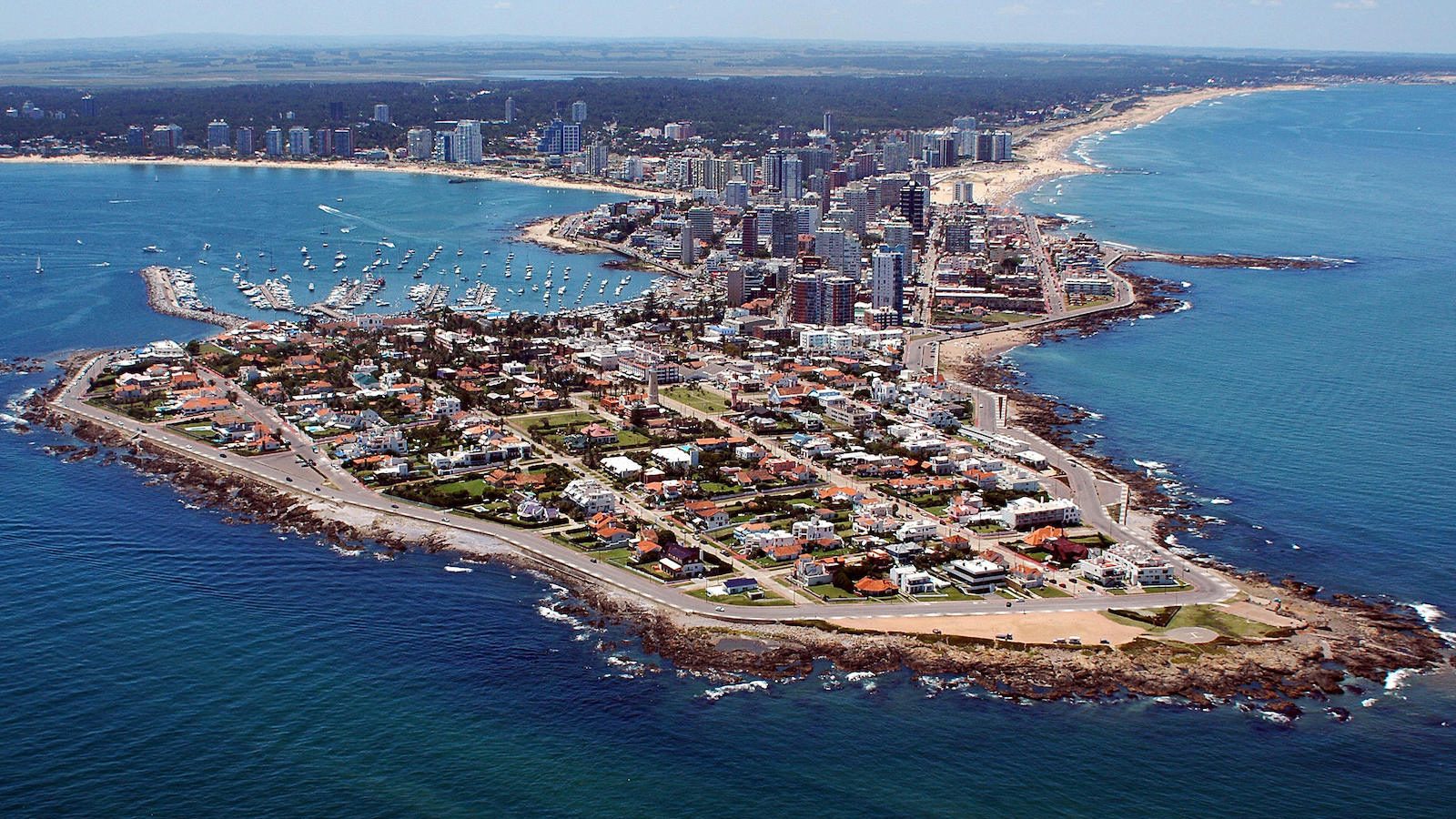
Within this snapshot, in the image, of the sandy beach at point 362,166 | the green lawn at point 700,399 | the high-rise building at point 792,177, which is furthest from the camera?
the sandy beach at point 362,166

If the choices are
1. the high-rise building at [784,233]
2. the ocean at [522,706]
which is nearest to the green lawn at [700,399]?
the ocean at [522,706]

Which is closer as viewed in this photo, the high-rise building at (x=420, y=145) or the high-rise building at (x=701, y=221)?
the high-rise building at (x=701, y=221)

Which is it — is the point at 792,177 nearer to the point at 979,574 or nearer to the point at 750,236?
the point at 750,236

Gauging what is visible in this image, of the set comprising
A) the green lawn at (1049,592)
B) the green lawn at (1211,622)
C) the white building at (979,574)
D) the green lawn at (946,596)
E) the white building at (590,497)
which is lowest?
the green lawn at (1211,622)

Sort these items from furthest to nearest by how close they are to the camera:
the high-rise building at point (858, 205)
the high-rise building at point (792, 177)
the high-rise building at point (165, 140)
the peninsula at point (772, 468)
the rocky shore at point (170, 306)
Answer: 1. the high-rise building at point (165, 140)
2. the high-rise building at point (792, 177)
3. the high-rise building at point (858, 205)
4. the rocky shore at point (170, 306)
5. the peninsula at point (772, 468)

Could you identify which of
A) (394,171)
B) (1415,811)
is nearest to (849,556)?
(1415,811)

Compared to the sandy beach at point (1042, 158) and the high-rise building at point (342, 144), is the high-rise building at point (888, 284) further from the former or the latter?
the high-rise building at point (342, 144)

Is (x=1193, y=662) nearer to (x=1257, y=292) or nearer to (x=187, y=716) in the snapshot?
(x=187, y=716)
